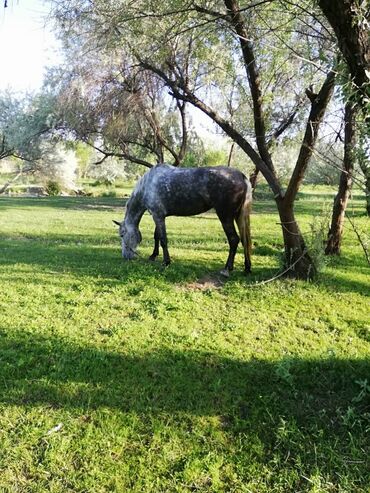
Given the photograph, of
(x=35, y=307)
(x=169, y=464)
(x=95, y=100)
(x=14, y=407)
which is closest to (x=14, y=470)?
(x=14, y=407)

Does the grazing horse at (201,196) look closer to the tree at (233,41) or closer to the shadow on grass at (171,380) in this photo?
the tree at (233,41)

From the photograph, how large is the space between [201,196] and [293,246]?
6.18 feet

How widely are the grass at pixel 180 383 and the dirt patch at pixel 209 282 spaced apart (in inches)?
4.9

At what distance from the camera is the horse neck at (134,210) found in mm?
7840

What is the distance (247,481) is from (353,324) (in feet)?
10.7

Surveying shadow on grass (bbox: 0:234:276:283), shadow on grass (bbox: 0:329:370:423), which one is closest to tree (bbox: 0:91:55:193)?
shadow on grass (bbox: 0:234:276:283)

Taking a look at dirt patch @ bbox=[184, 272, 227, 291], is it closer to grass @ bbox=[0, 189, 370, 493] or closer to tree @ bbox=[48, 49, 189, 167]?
grass @ bbox=[0, 189, 370, 493]

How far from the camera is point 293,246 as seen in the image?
6.83m

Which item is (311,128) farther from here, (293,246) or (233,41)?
(233,41)

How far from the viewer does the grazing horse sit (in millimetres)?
6871

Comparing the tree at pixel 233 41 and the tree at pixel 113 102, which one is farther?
the tree at pixel 113 102

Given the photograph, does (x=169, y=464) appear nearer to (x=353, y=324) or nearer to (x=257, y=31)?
(x=353, y=324)

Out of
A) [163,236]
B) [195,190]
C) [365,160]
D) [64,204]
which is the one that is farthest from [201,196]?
[64,204]

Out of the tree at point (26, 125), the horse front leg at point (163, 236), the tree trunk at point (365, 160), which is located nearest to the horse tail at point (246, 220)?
the horse front leg at point (163, 236)
